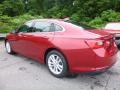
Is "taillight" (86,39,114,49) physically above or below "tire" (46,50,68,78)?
above

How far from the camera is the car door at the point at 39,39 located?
543 centimetres

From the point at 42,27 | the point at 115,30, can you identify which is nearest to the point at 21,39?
the point at 42,27

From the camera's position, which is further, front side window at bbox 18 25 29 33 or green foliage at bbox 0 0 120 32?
green foliage at bbox 0 0 120 32

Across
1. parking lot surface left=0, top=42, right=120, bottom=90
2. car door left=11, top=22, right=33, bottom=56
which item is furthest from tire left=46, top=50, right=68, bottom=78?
car door left=11, top=22, right=33, bottom=56

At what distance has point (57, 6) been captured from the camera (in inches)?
1325

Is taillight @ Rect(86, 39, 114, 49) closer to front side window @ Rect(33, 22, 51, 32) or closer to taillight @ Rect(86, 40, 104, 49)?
taillight @ Rect(86, 40, 104, 49)

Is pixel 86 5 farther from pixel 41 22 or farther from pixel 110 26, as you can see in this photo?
pixel 41 22

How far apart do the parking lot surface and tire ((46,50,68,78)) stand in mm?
133

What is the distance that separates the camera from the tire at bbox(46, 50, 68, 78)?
16.5ft

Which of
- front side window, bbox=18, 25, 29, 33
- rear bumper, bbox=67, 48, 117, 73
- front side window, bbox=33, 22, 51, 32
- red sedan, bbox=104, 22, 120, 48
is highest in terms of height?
front side window, bbox=33, 22, 51, 32

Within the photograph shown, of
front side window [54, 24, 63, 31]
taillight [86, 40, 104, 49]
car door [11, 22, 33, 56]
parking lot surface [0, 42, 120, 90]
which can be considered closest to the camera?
taillight [86, 40, 104, 49]

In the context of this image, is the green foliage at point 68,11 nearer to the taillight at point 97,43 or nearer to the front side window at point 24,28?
the front side window at point 24,28

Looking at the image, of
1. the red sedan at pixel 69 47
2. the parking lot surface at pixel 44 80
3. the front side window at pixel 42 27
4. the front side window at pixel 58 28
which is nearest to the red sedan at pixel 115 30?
the parking lot surface at pixel 44 80

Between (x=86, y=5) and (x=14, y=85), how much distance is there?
73.6 ft
